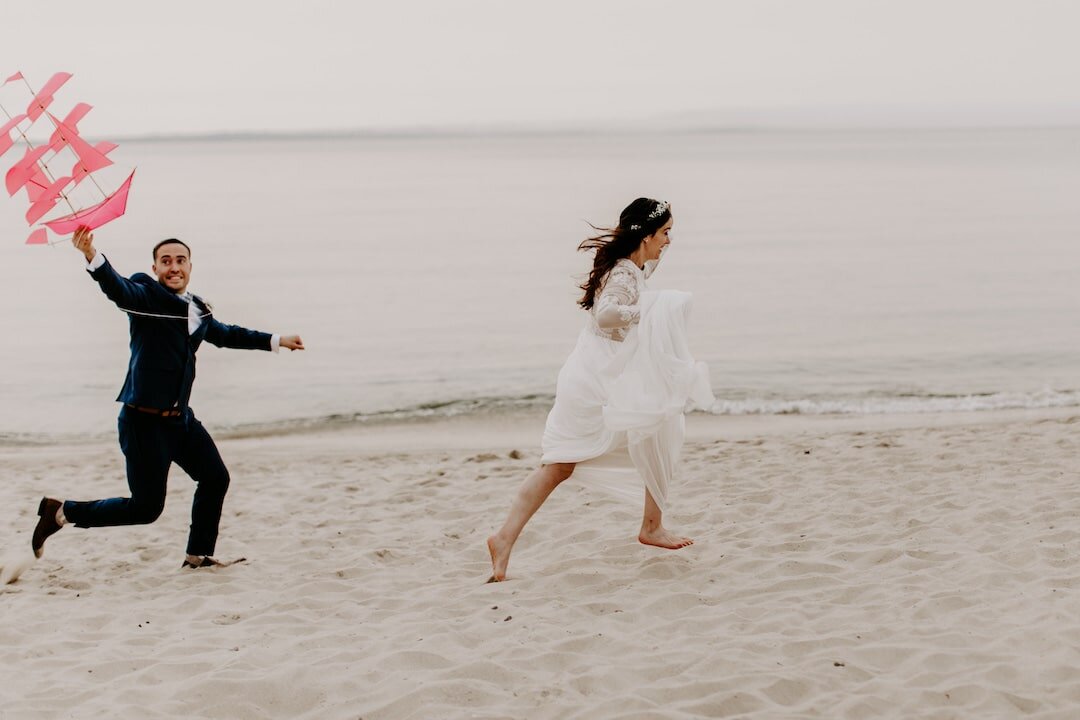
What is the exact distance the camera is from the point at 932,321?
59.2 ft

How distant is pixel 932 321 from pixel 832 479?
37.2 ft

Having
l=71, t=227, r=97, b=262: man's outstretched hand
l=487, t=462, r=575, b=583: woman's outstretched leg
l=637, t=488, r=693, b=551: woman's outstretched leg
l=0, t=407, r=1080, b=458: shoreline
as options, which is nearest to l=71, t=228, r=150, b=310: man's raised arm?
l=71, t=227, r=97, b=262: man's outstretched hand

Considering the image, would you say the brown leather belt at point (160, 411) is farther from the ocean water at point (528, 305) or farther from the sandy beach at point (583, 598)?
the ocean water at point (528, 305)

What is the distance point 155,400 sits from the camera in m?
5.61

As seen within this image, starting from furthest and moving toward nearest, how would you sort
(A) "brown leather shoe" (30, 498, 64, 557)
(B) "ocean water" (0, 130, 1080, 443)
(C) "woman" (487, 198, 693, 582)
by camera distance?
(B) "ocean water" (0, 130, 1080, 443) → (A) "brown leather shoe" (30, 498, 64, 557) → (C) "woman" (487, 198, 693, 582)

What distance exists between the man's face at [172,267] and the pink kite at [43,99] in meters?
0.95

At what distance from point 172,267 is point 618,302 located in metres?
2.29

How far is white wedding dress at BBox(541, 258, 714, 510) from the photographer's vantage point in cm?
547

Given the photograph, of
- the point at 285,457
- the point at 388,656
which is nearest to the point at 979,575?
the point at 388,656

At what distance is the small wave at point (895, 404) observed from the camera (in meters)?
12.0

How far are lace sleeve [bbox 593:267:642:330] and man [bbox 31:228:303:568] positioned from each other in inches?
64.9

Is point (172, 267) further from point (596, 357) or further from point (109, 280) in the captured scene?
point (596, 357)

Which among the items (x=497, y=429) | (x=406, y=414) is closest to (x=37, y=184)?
(x=497, y=429)

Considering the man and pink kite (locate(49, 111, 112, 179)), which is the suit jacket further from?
pink kite (locate(49, 111, 112, 179))
